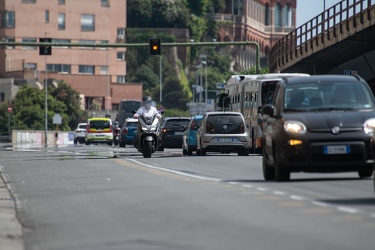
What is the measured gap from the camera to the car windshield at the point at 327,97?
23.6m

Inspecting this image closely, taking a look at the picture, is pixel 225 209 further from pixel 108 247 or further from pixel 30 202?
pixel 30 202

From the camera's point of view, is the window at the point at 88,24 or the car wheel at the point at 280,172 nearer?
the car wheel at the point at 280,172

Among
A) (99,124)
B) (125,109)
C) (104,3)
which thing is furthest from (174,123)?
(104,3)

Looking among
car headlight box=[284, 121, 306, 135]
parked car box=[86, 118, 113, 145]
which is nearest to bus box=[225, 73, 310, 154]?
car headlight box=[284, 121, 306, 135]

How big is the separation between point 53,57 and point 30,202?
151229 mm

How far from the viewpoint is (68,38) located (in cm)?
17062

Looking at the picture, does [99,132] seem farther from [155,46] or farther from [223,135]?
[223,135]

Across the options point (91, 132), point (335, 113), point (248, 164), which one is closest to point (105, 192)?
point (335, 113)

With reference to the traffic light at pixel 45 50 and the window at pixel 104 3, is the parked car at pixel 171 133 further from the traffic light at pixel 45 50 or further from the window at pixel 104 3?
the window at pixel 104 3

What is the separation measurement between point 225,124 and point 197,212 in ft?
94.2

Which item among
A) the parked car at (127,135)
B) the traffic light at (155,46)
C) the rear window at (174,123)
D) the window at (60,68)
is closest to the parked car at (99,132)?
the parked car at (127,135)

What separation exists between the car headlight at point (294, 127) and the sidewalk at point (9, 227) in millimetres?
4324

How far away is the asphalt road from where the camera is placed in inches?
524

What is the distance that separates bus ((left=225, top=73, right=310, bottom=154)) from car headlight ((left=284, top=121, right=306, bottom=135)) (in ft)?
84.2
